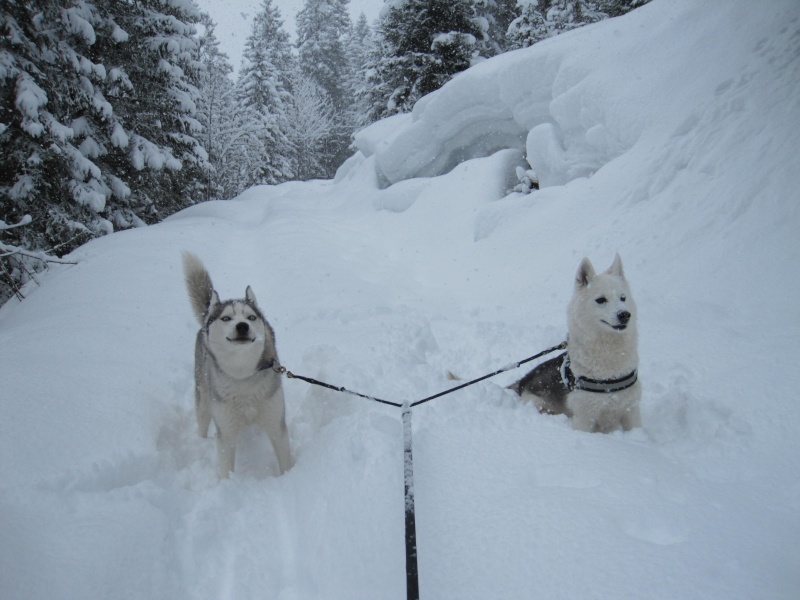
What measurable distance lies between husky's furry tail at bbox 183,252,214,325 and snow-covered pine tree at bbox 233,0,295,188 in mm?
22726

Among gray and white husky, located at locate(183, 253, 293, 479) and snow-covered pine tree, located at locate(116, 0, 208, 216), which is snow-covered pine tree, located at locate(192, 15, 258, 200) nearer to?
snow-covered pine tree, located at locate(116, 0, 208, 216)

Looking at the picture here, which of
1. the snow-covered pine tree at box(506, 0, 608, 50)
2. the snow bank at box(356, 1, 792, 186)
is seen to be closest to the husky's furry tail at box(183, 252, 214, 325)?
the snow bank at box(356, 1, 792, 186)

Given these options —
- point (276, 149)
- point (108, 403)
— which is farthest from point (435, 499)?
point (276, 149)

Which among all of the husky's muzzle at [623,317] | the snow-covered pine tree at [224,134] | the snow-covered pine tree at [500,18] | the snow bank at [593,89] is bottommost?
the husky's muzzle at [623,317]

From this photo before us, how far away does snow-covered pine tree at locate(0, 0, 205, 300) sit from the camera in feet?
26.9

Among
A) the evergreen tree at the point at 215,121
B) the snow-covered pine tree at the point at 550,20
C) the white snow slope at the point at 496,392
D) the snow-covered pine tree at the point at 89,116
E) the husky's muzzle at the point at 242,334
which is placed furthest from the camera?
the evergreen tree at the point at 215,121

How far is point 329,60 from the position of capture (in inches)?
1369

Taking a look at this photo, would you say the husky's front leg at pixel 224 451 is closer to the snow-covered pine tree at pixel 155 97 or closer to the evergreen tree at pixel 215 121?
the snow-covered pine tree at pixel 155 97

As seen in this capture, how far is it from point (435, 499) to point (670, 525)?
111 cm

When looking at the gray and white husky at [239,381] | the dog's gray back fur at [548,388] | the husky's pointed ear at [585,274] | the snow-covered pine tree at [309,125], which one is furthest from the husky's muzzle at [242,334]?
the snow-covered pine tree at [309,125]

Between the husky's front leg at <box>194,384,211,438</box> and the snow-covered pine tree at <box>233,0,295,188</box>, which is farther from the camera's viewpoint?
the snow-covered pine tree at <box>233,0,295,188</box>

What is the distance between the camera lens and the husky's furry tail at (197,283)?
11.8ft

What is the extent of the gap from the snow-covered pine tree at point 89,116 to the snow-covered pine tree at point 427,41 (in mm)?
9157

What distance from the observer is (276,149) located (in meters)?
29.8
